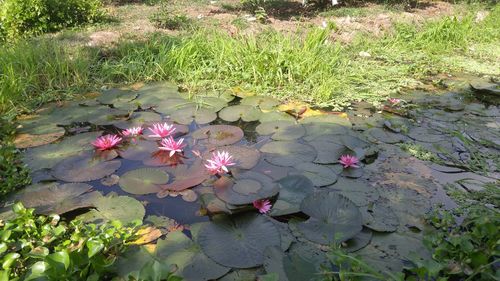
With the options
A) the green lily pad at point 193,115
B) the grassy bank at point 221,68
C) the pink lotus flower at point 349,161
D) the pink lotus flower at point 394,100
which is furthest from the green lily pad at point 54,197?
the pink lotus flower at point 394,100

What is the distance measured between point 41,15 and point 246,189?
444cm

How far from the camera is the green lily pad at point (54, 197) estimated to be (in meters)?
2.06

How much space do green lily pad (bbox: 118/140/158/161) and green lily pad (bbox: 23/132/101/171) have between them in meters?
0.26

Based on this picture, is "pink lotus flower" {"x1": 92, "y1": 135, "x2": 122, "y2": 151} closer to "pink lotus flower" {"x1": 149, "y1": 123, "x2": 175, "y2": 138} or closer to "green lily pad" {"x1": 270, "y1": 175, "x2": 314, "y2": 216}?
"pink lotus flower" {"x1": 149, "y1": 123, "x2": 175, "y2": 138}

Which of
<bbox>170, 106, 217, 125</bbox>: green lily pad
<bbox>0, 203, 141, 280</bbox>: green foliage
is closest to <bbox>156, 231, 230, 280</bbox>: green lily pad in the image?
<bbox>0, 203, 141, 280</bbox>: green foliage

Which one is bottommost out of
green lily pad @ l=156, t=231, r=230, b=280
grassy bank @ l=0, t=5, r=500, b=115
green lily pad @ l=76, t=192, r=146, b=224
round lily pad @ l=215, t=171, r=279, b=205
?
green lily pad @ l=156, t=231, r=230, b=280

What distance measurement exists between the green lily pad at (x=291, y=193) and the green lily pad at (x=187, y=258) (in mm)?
482

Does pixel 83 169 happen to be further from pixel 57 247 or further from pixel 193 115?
pixel 193 115

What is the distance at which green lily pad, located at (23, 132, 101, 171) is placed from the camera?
248cm

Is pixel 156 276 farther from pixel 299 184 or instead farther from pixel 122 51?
pixel 122 51

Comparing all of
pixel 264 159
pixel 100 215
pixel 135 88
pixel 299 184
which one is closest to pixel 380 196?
pixel 299 184

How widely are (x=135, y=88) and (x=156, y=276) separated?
2.71 metres

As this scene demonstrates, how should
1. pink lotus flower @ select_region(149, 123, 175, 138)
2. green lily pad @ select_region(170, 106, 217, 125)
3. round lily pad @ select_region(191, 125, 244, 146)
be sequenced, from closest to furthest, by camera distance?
pink lotus flower @ select_region(149, 123, 175, 138) → round lily pad @ select_region(191, 125, 244, 146) → green lily pad @ select_region(170, 106, 217, 125)

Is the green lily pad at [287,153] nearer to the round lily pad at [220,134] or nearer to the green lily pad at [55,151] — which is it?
the round lily pad at [220,134]
